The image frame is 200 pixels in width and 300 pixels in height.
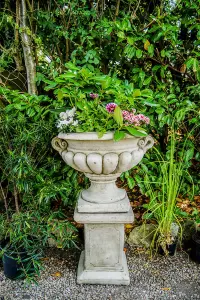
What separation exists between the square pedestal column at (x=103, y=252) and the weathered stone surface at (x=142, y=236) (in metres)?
0.39

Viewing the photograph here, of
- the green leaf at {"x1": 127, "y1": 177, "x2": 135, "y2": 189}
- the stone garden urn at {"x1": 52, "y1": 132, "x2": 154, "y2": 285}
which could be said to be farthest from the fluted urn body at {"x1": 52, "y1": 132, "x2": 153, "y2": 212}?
the green leaf at {"x1": 127, "y1": 177, "x2": 135, "y2": 189}

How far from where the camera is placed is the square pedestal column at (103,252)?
1.82 metres

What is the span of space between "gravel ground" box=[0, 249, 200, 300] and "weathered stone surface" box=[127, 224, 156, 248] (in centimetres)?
15

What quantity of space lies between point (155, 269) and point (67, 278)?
62cm

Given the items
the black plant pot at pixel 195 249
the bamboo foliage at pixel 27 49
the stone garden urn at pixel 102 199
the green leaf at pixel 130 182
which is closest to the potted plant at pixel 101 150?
the stone garden urn at pixel 102 199

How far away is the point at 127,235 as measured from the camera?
7.85ft

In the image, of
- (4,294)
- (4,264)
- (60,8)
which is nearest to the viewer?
(4,294)

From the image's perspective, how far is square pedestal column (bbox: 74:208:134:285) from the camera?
5.96 ft

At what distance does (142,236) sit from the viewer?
229 centimetres

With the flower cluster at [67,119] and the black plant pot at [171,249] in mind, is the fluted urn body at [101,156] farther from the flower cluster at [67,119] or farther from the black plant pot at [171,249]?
the black plant pot at [171,249]

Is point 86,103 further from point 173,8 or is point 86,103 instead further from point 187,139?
point 173,8

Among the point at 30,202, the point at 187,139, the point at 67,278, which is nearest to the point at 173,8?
the point at 187,139

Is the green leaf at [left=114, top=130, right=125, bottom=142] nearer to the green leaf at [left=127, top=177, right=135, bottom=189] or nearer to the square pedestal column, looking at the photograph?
the square pedestal column

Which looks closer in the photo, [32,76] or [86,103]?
[86,103]
